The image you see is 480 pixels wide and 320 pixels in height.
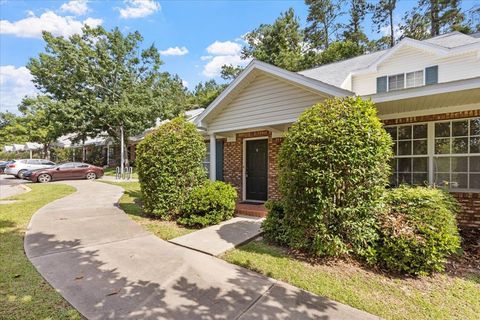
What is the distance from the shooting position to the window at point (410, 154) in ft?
20.3

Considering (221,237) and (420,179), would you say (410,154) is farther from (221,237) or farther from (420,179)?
(221,237)

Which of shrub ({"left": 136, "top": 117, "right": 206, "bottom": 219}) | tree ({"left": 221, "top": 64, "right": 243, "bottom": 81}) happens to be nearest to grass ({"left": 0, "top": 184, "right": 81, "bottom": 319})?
shrub ({"left": 136, "top": 117, "right": 206, "bottom": 219})

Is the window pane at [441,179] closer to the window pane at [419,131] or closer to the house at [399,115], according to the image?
the house at [399,115]

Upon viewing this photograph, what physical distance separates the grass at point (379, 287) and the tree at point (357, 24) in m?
26.3

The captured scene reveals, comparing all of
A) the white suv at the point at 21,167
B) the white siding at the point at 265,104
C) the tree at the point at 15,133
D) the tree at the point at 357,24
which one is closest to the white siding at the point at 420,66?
the white siding at the point at 265,104

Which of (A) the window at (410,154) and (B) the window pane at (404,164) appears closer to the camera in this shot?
(A) the window at (410,154)

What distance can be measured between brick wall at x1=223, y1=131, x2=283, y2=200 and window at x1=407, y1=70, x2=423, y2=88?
7260 mm

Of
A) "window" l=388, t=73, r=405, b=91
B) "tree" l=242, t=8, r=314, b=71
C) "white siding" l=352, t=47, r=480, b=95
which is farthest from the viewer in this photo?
"tree" l=242, t=8, r=314, b=71

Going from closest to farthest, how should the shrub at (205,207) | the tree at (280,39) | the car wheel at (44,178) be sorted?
the shrub at (205,207), the car wheel at (44,178), the tree at (280,39)

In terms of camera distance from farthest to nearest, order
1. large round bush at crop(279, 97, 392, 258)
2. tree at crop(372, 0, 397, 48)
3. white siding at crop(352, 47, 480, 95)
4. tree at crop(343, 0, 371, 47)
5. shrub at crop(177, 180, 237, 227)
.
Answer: tree at crop(343, 0, 371, 47) → tree at crop(372, 0, 397, 48) → white siding at crop(352, 47, 480, 95) → shrub at crop(177, 180, 237, 227) → large round bush at crop(279, 97, 392, 258)

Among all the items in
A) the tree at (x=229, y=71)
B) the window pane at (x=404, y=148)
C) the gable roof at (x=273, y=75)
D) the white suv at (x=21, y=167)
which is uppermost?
the tree at (x=229, y=71)

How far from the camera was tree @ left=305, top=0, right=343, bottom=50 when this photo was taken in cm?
2617

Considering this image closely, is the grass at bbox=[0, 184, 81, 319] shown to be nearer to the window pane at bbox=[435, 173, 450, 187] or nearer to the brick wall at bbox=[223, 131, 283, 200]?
the brick wall at bbox=[223, 131, 283, 200]

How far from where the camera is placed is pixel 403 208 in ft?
14.0
